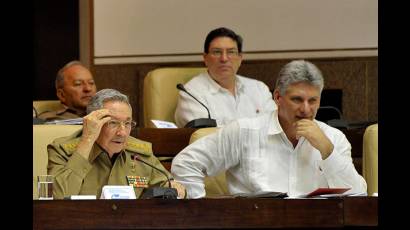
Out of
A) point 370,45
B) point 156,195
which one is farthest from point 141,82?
point 156,195

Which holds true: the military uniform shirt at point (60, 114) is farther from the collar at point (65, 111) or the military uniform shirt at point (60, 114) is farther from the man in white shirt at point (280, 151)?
the man in white shirt at point (280, 151)

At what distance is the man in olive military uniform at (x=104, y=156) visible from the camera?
308 centimetres

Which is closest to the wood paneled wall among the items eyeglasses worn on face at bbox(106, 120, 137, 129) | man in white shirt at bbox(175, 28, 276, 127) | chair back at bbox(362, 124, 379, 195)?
man in white shirt at bbox(175, 28, 276, 127)

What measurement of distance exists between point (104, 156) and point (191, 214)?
114 cm

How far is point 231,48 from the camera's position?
534 centimetres

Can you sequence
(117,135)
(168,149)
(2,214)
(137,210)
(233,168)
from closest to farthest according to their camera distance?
(2,214) → (137,210) → (117,135) → (233,168) → (168,149)

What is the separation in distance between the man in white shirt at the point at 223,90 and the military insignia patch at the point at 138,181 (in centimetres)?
176

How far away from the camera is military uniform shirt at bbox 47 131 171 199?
304 cm

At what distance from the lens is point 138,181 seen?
10.5ft

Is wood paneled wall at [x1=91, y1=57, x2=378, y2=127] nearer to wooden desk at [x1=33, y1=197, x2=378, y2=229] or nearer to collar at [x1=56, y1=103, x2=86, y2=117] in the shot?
collar at [x1=56, y1=103, x2=86, y2=117]

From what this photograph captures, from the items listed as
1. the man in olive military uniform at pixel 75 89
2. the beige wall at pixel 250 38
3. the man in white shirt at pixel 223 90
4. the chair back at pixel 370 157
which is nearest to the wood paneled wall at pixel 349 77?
the beige wall at pixel 250 38

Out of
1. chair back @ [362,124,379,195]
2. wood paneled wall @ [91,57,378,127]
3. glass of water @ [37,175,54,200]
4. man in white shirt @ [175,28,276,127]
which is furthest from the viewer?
wood paneled wall @ [91,57,378,127]

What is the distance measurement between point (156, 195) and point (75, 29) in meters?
4.85
